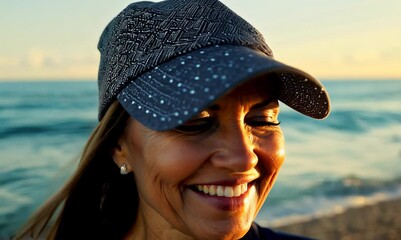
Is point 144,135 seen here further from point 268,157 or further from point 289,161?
point 289,161

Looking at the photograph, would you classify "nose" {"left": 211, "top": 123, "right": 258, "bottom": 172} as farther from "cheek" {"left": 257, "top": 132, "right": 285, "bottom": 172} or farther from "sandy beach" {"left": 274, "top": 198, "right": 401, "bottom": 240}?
"sandy beach" {"left": 274, "top": 198, "right": 401, "bottom": 240}

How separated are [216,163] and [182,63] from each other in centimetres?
35

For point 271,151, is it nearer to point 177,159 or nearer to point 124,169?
point 177,159

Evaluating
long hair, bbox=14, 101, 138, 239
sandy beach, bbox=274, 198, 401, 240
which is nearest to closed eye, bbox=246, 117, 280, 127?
long hair, bbox=14, 101, 138, 239

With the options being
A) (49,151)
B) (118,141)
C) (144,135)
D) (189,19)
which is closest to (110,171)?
(118,141)

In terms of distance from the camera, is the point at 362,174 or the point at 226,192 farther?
the point at 362,174

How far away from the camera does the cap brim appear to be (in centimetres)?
173

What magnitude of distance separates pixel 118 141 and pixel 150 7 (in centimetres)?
56

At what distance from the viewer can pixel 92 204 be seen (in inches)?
104

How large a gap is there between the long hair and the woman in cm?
26

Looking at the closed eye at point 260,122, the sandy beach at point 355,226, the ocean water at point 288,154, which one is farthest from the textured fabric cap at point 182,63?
the sandy beach at point 355,226

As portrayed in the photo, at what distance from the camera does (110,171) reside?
8.32ft

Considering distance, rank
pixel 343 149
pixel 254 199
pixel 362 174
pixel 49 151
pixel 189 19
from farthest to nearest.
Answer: pixel 343 149 < pixel 49 151 < pixel 362 174 < pixel 254 199 < pixel 189 19

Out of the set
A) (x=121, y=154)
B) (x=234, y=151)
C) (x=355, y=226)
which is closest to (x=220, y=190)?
(x=234, y=151)
